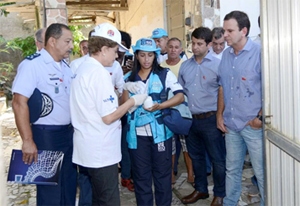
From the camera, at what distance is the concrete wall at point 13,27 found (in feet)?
57.5

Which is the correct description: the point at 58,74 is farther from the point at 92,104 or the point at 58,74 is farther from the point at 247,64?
the point at 247,64

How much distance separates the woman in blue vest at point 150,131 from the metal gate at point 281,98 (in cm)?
107

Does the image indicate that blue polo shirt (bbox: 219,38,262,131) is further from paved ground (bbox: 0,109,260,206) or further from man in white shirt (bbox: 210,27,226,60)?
man in white shirt (bbox: 210,27,226,60)

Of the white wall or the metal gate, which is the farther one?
the white wall

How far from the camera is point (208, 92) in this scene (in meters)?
3.81

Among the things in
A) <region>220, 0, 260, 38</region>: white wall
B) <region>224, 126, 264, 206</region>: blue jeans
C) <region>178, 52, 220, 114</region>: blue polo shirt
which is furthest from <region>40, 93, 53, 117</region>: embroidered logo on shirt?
<region>220, 0, 260, 38</region>: white wall

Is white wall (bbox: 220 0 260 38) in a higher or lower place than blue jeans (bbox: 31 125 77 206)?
higher

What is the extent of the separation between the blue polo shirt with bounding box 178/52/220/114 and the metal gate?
4.22 feet

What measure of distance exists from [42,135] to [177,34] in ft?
15.9

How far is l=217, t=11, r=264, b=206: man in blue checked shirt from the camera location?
3.03 metres

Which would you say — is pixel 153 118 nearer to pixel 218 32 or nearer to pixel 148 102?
pixel 148 102

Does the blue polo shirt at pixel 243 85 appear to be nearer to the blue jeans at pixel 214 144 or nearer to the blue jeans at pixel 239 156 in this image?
the blue jeans at pixel 239 156

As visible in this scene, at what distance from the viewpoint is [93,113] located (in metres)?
2.60

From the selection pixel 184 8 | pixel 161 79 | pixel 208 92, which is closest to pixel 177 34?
pixel 184 8
